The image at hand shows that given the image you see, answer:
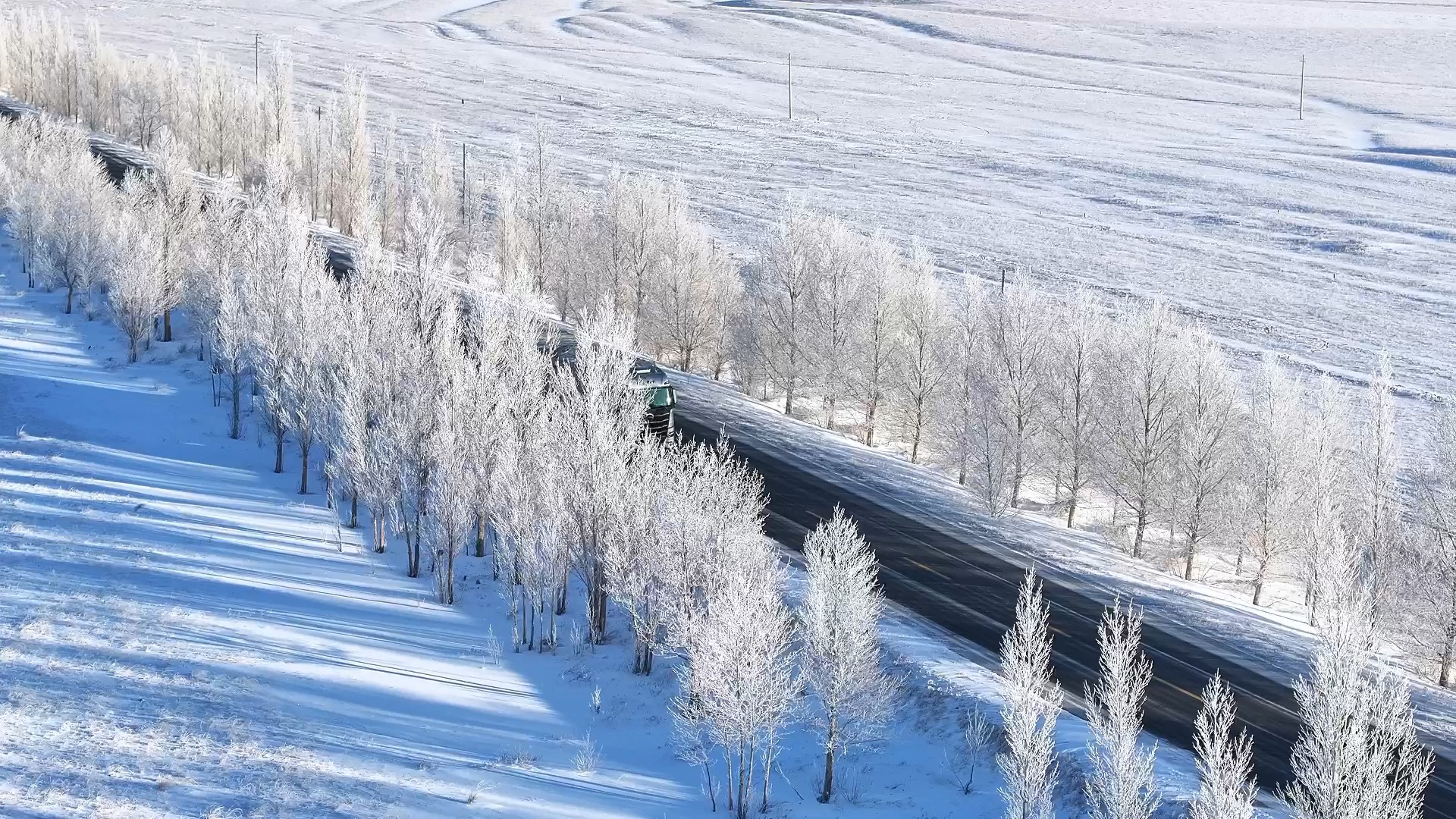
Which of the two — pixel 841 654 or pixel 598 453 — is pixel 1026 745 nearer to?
pixel 841 654

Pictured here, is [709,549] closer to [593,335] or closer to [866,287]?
[593,335]

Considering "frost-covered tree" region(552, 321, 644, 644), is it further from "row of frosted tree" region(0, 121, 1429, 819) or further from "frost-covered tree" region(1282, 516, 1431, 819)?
"frost-covered tree" region(1282, 516, 1431, 819)

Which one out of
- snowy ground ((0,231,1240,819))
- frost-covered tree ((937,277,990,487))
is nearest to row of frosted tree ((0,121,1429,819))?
snowy ground ((0,231,1240,819))

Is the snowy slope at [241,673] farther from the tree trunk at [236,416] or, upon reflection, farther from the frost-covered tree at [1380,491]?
the frost-covered tree at [1380,491]

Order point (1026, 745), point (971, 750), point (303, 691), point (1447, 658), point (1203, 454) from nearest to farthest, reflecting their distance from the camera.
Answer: point (1026, 745)
point (971, 750)
point (303, 691)
point (1447, 658)
point (1203, 454)

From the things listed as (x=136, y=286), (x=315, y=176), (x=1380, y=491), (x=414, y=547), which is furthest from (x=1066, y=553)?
(x=315, y=176)

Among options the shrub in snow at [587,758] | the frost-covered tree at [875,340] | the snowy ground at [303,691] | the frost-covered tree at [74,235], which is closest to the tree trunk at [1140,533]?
the frost-covered tree at [875,340]
